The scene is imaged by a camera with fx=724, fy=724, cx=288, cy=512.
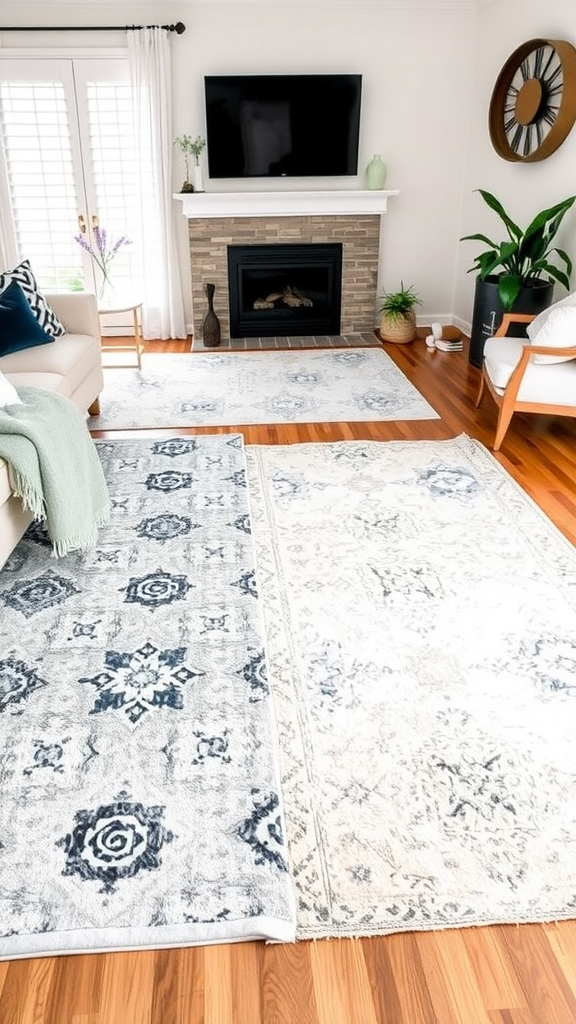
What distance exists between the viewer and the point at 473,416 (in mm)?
4270

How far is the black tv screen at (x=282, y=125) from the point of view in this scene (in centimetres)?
532

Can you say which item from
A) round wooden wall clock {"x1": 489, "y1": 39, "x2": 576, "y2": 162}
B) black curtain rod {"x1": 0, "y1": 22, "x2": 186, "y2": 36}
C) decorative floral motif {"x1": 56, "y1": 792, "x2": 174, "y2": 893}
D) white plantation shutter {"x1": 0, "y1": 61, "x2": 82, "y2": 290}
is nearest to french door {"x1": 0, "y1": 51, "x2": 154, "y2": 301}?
white plantation shutter {"x1": 0, "y1": 61, "x2": 82, "y2": 290}

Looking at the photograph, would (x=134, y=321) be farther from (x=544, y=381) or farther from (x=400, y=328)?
(x=544, y=381)

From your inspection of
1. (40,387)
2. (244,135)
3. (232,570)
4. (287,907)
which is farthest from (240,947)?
(244,135)

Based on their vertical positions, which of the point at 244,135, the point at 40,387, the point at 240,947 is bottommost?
the point at 240,947

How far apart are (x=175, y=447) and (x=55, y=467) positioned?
3.99 feet

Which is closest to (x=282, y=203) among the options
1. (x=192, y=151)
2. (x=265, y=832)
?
(x=192, y=151)

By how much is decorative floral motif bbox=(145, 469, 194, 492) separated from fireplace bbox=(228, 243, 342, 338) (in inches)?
109

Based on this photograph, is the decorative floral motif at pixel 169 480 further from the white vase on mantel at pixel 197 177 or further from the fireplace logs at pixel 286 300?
the white vase on mantel at pixel 197 177

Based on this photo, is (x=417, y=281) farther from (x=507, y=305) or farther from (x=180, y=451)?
(x=180, y=451)

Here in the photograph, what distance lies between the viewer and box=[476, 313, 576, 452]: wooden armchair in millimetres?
3502

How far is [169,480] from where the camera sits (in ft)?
11.2

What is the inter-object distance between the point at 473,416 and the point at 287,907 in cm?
330

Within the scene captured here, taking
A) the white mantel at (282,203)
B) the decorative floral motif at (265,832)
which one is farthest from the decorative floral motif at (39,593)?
the white mantel at (282,203)
